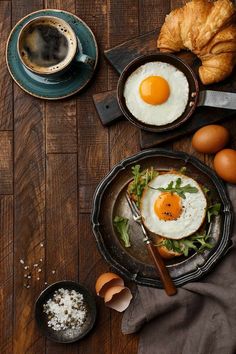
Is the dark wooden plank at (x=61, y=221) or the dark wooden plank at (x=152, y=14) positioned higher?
the dark wooden plank at (x=152, y=14)

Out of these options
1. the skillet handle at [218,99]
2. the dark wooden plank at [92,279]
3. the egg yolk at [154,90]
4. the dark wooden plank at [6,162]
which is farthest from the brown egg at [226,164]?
the dark wooden plank at [6,162]

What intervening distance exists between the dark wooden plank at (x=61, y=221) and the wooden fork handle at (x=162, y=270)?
0.91 feet

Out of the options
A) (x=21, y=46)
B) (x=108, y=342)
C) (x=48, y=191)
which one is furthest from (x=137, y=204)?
(x=21, y=46)

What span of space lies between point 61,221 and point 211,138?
59cm

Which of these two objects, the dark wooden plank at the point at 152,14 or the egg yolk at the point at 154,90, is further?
the dark wooden plank at the point at 152,14

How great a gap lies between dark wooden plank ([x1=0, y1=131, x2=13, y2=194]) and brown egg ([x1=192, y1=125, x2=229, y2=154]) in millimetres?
649

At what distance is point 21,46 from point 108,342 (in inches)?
41.6

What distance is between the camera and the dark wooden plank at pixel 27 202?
2.34 meters

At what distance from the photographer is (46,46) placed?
228 centimetres

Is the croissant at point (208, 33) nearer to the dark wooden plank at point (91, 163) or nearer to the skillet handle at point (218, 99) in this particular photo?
the skillet handle at point (218, 99)

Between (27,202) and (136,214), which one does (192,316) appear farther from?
(27,202)

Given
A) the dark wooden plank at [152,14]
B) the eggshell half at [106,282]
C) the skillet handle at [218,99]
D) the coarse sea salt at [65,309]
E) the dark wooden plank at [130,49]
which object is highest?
the dark wooden plank at [152,14]

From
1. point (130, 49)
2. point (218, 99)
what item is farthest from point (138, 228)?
point (130, 49)

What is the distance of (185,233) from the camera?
7.42ft
